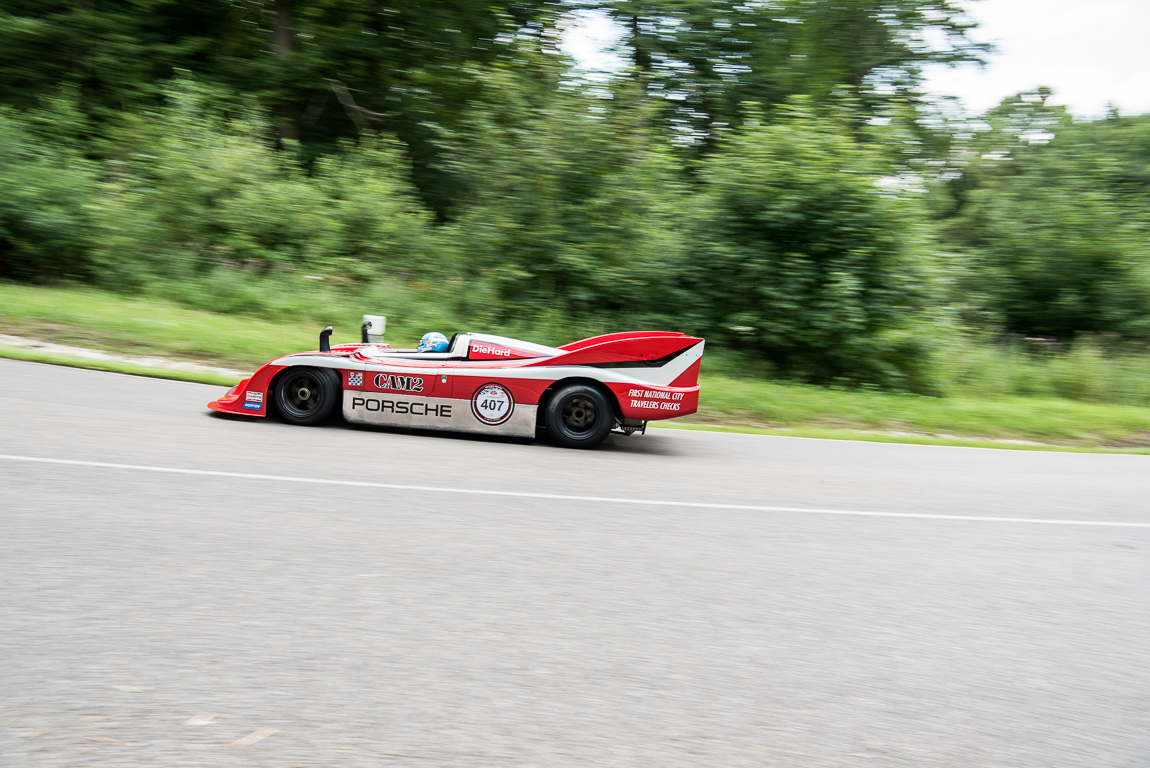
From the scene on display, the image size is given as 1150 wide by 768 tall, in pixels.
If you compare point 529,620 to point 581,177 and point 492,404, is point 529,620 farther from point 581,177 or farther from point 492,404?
point 581,177

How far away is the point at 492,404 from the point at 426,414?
62cm

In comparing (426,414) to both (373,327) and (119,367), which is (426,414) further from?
(119,367)

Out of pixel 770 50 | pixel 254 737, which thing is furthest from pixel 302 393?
pixel 770 50

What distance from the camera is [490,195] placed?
14766 mm

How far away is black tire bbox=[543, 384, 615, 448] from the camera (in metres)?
7.69

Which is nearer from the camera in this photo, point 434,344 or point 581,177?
point 434,344

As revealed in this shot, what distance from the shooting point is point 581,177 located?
1414cm

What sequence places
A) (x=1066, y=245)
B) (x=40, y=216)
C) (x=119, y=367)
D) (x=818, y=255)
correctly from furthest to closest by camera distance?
(x=1066, y=245), (x=40, y=216), (x=818, y=255), (x=119, y=367)

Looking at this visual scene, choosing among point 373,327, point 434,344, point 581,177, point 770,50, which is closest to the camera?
point 434,344

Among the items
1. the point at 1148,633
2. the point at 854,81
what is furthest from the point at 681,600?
the point at 854,81

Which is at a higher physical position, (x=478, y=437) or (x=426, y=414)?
(x=426, y=414)

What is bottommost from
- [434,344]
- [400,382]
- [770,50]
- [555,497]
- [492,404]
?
[555,497]

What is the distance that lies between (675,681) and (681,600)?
2.62 feet

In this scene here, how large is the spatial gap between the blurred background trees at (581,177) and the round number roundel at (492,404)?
265 inches
